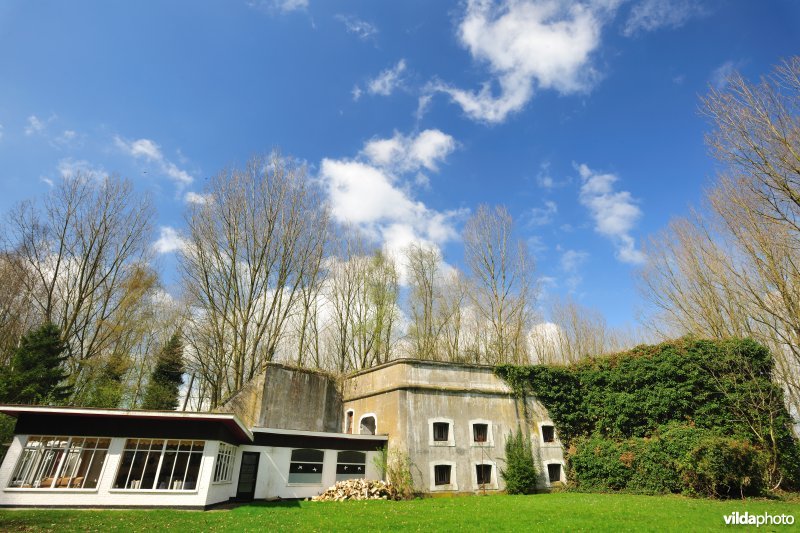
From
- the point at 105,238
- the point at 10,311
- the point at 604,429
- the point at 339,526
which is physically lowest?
the point at 339,526

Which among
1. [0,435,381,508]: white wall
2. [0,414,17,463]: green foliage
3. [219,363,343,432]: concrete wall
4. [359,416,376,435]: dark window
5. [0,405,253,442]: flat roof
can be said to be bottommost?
[0,435,381,508]: white wall

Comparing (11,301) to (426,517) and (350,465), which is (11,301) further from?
(426,517)

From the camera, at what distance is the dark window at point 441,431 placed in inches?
722

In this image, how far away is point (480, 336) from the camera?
28.2 meters

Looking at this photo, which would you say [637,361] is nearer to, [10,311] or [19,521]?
[19,521]

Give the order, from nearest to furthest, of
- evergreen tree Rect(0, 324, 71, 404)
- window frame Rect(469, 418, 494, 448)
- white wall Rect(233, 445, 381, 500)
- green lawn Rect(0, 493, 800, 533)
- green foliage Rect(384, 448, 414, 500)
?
green lawn Rect(0, 493, 800, 533) < white wall Rect(233, 445, 381, 500) < green foliage Rect(384, 448, 414, 500) < evergreen tree Rect(0, 324, 71, 404) < window frame Rect(469, 418, 494, 448)

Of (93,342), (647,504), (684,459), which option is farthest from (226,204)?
(684,459)

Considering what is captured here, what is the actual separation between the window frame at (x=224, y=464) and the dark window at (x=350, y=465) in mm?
4493

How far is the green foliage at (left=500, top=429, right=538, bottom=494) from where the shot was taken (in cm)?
1759

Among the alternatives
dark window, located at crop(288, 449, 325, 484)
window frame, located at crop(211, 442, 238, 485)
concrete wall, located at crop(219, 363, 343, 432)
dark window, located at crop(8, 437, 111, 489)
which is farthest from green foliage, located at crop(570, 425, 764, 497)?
dark window, located at crop(8, 437, 111, 489)

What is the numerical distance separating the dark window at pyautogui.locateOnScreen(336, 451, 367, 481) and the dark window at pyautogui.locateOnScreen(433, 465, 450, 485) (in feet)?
10.7

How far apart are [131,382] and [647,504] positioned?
3039 centimetres

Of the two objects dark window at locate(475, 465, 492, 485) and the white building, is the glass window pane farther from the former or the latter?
dark window at locate(475, 465, 492, 485)

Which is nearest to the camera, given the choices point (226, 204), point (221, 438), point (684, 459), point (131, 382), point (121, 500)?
point (121, 500)
